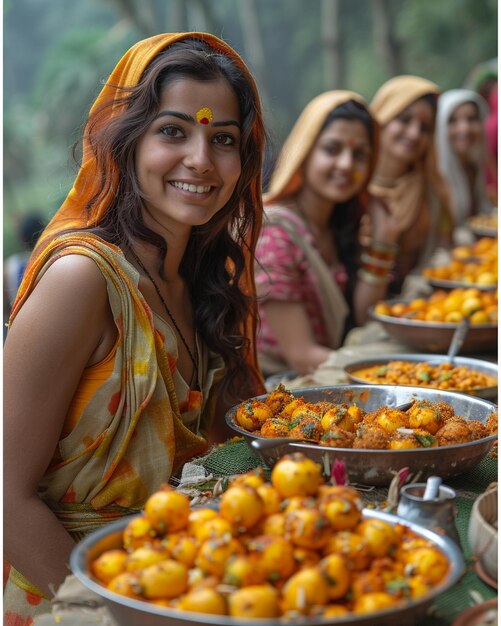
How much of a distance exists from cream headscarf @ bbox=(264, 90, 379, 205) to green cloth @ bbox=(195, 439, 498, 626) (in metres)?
2.51

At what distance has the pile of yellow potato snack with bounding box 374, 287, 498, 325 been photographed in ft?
11.9

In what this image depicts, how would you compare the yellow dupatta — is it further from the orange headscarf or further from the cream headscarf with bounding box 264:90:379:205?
the orange headscarf

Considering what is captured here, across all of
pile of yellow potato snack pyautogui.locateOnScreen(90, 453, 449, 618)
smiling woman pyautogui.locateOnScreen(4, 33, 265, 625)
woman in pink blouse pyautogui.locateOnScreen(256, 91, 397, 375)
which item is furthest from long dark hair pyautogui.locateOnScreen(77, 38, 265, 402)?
woman in pink blouse pyautogui.locateOnScreen(256, 91, 397, 375)

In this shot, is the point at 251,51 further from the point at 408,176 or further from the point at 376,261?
the point at 376,261

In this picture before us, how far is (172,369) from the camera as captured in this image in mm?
2195

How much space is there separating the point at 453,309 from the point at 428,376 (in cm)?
99

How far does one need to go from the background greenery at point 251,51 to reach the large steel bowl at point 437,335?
39.0 ft

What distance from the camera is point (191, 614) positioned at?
1.17 metres

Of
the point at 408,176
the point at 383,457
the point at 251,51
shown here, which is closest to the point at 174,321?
the point at 383,457

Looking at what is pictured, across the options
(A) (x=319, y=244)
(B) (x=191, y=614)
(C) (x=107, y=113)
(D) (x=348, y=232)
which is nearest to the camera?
A: (B) (x=191, y=614)

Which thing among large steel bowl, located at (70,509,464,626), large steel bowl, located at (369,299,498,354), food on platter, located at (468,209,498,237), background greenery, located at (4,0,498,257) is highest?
background greenery, located at (4,0,498,257)

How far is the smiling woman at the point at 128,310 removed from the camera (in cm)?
187

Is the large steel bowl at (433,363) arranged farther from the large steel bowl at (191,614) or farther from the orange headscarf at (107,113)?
the large steel bowl at (191,614)

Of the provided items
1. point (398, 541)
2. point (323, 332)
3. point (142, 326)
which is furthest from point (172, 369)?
point (323, 332)
